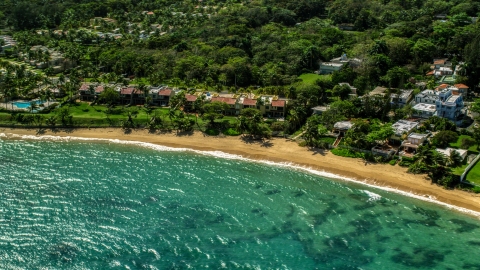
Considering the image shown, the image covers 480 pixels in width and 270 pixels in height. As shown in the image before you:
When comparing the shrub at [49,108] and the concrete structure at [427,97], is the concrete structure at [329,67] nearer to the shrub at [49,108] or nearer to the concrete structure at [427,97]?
the concrete structure at [427,97]

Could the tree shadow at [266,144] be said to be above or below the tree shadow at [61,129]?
above

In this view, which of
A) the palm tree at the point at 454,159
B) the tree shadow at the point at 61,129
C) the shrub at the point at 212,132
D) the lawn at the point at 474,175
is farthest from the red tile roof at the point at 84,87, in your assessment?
the lawn at the point at 474,175

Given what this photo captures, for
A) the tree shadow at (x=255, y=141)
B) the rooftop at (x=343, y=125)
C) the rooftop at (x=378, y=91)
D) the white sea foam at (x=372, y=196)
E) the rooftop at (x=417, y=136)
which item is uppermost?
the rooftop at (x=378, y=91)

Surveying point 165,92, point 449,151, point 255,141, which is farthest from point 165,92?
point 449,151

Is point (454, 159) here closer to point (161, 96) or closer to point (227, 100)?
point (227, 100)

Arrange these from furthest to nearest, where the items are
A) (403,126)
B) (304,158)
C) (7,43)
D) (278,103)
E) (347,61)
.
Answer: (7,43) < (347,61) < (278,103) < (403,126) < (304,158)

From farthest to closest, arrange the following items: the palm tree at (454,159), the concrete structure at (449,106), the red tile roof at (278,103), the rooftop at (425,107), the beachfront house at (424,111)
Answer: the red tile roof at (278,103), the rooftop at (425,107), the beachfront house at (424,111), the concrete structure at (449,106), the palm tree at (454,159)

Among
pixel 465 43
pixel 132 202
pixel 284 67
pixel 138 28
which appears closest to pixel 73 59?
pixel 138 28
